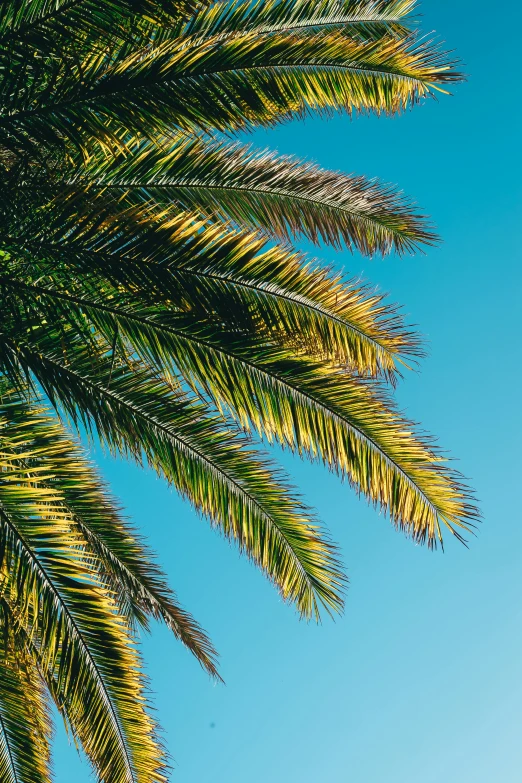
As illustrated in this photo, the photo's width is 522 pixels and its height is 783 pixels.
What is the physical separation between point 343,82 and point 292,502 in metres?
3.15

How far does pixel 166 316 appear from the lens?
4.84 metres

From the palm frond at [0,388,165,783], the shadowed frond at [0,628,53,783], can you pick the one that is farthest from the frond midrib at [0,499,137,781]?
the shadowed frond at [0,628,53,783]

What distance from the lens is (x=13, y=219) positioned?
4.12 meters

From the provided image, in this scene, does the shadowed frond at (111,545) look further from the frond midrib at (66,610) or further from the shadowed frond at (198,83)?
the shadowed frond at (198,83)

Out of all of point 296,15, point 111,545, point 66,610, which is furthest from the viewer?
point 111,545

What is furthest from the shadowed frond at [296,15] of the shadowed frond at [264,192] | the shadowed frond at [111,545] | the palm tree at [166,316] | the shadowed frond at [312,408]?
the shadowed frond at [111,545]

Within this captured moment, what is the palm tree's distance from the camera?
420 cm

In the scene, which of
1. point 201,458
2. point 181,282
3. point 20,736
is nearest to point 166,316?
point 181,282

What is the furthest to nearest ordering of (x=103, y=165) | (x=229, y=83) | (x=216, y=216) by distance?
(x=216, y=216) → (x=103, y=165) → (x=229, y=83)

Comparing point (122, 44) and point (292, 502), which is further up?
point (122, 44)

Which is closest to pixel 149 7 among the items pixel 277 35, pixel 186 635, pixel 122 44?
pixel 122 44

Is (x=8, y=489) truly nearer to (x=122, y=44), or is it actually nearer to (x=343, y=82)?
(x=122, y=44)

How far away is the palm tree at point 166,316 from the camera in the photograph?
4.20 m

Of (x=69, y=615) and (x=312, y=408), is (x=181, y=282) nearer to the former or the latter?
(x=312, y=408)
